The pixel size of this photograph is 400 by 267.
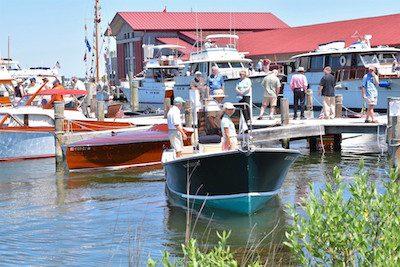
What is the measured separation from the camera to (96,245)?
39.4ft

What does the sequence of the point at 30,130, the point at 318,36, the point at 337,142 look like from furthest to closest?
the point at 318,36 < the point at 30,130 < the point at 337,142

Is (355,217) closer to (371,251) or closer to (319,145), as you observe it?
(371,251)

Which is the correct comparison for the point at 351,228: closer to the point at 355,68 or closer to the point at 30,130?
the point at 30,130

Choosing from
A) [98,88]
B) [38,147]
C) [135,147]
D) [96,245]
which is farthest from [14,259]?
[98,88]

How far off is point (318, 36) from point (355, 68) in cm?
2075

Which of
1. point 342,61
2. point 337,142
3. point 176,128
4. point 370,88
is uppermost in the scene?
point 342,61

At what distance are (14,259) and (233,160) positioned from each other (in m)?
3.89

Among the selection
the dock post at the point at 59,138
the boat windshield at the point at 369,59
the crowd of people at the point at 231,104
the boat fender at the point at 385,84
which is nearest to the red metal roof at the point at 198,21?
the boat windshield at the point at 369,59

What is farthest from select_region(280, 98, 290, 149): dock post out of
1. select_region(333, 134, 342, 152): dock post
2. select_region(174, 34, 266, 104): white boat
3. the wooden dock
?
select_region(174, 34, 266, 104): white boat

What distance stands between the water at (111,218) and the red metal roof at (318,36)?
23.7 metres

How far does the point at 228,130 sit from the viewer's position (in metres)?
13.7

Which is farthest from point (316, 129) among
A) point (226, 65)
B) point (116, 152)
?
point (226, 65)

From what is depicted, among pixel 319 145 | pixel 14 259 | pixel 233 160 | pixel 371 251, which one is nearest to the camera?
pixel 371 251

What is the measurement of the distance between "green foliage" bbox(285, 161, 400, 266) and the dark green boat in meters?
6.13
